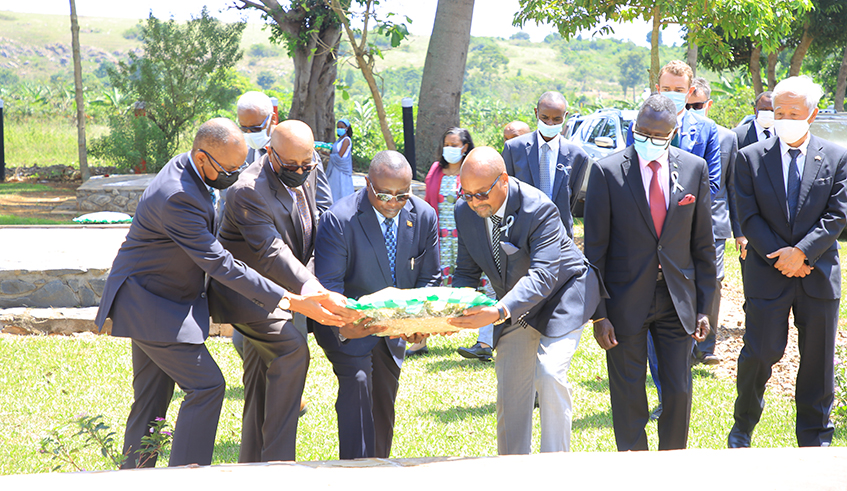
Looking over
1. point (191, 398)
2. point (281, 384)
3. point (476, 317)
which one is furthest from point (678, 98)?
point (191, 398)

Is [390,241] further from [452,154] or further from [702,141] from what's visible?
[702,141]

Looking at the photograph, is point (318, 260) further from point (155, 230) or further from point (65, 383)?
point (65, 383)

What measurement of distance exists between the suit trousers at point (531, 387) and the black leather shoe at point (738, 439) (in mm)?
1317

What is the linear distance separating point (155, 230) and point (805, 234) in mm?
3771

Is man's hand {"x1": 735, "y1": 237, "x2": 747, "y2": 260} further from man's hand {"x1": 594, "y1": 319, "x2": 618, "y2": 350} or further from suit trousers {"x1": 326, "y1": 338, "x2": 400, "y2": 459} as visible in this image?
suit trousers {"x1": 326, "y1": 338, "x2": 400, "y2": 459}

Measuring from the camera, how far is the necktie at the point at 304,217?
14.9 ft

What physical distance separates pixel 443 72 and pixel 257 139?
30.4 ft

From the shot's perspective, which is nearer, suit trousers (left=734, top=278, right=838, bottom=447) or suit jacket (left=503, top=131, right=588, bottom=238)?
suit trousers (left=734, top=278, right=838, bottom=447)

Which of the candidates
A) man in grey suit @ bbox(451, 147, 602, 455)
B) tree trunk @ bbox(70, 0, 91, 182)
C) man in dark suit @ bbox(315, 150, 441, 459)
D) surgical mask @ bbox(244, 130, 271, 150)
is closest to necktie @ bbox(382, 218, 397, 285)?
man in dark suit @ bbox(315, 150, 441, 459)

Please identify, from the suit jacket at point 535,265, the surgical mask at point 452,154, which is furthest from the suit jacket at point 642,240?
the surgical mask at point 452,154

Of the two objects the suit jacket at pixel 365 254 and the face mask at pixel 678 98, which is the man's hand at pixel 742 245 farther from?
the suit jacket at pixel 365 254

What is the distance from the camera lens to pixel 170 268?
160 inches

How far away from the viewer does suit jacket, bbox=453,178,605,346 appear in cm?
392

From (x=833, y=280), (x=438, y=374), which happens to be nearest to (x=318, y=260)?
(x=438, y=374)
